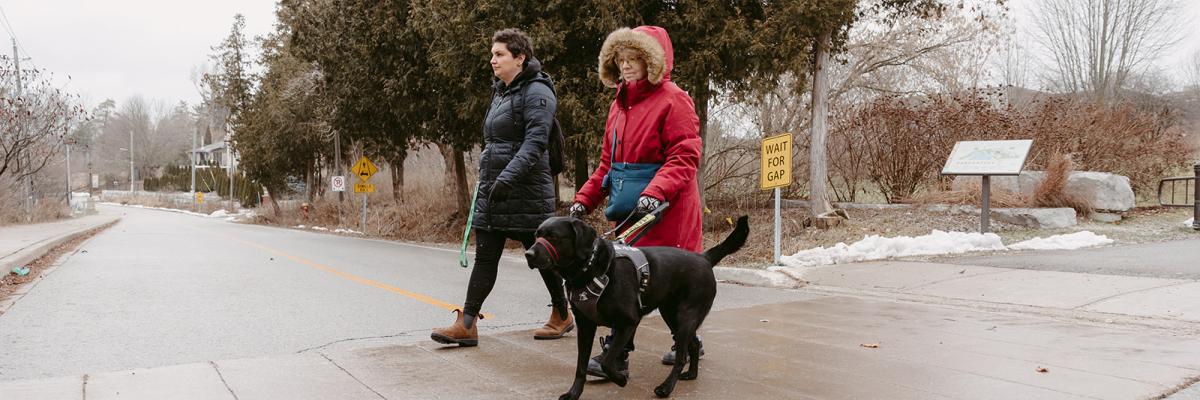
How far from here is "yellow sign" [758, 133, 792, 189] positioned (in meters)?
10.1

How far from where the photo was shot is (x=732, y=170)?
18.5m

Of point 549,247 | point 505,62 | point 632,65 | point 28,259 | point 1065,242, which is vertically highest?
point 505,62

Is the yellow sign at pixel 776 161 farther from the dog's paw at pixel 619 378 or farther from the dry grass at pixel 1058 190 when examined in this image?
the dog's paw at pixel 619 378

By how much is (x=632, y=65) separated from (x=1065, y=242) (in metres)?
8.93

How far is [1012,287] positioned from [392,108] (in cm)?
1624

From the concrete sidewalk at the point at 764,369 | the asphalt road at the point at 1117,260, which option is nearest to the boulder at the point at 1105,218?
the asphalt road at the point at 1117,260

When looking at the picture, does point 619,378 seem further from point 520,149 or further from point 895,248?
point 895,248

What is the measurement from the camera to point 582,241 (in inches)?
138

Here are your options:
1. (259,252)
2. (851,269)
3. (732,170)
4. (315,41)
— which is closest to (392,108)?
(315,41)

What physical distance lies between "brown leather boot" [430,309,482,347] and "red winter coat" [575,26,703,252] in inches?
50.2

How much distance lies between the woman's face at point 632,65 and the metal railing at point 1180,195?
39.7ft

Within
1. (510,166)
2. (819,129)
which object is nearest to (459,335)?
(510,166)

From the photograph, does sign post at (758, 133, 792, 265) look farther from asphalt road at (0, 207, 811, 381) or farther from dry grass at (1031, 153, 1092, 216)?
dry grass at (1031, 153, 1092, 216)

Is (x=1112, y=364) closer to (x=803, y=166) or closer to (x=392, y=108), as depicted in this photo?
(x=803, y=166)
